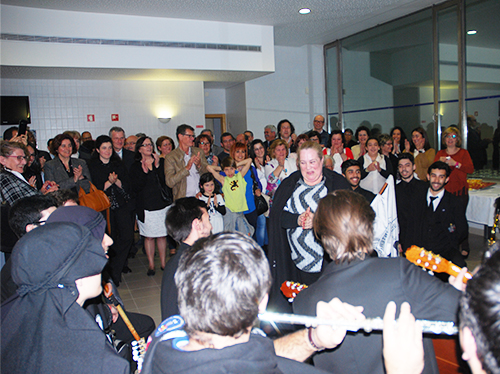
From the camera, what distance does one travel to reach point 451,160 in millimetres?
5043

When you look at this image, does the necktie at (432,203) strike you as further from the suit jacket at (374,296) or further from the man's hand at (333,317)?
the man's hand at (333,317)

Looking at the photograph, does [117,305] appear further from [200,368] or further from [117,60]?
[117,60]

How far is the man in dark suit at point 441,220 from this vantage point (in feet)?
12.1

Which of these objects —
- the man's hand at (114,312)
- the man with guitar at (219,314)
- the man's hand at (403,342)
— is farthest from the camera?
the man's hand at (114,312)

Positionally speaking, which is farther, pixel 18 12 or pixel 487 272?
pixel 18 12

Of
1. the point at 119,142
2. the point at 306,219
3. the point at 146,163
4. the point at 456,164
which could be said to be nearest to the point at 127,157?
the point at 119,142

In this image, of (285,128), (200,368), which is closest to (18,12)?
(285,128)

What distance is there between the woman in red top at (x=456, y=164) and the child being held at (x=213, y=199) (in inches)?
116

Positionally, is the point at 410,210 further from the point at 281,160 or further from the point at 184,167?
the point at 184,167

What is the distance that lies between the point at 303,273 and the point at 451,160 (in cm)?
332

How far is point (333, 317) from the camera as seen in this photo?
3.60ft

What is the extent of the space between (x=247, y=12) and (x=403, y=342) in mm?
7033

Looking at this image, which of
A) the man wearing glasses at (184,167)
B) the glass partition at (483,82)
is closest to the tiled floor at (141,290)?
the man wearing glasses at (184,167)

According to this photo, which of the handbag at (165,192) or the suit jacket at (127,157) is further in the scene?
the suit jacket at (127,157)
